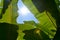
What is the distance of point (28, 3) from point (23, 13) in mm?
72

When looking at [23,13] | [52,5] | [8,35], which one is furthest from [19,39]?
[52,5]

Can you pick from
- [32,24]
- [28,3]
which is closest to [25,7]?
[28,3]

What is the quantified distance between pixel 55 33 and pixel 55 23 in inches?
2.4

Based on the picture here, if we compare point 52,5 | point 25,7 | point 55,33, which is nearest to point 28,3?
point 25,7

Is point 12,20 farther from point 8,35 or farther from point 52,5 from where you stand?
point 52,5

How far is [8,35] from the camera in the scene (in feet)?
5.28

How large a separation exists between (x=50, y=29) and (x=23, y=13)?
0.68ft

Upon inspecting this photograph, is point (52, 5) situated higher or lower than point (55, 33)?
higher

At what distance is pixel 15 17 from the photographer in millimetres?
1660

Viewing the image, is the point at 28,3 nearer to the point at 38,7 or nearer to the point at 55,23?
the point at 38,7

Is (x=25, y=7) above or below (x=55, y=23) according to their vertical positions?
above

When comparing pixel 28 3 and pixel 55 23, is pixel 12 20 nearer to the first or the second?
pixel 28 3

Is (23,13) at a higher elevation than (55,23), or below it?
higher

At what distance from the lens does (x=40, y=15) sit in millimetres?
1661
